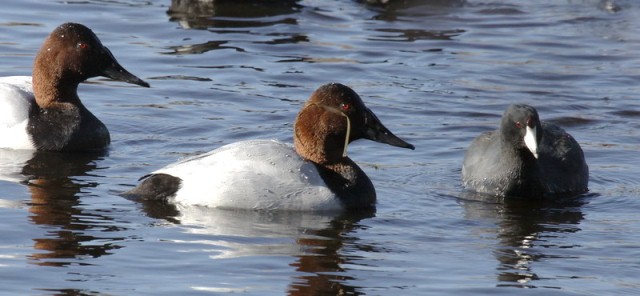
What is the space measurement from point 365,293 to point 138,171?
3.46 m

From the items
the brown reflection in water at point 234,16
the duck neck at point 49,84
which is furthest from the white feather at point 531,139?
the brown reflection in water at point 234,16

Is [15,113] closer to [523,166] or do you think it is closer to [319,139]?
[319,139]

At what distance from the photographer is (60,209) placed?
30.5 ft

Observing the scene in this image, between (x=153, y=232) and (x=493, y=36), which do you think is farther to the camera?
(x=493, y=36)

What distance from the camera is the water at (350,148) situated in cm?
798

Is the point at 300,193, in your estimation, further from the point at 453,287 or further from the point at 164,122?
the point at 164,122

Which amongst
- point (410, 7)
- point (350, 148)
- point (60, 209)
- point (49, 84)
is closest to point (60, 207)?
point (60, 209)

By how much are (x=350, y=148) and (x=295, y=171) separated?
2.10 m

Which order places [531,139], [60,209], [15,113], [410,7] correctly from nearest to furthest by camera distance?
[60,209] < [531,139] < [15,113] < [410,7]

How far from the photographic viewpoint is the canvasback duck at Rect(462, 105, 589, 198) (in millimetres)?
10289

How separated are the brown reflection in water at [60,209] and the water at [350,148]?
2 centimetres

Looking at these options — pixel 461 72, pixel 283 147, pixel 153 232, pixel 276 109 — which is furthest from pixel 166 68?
pixel 153 232

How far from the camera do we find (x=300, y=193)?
30.8ft

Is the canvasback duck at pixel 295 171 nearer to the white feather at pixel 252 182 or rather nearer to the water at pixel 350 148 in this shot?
the white feather at pixel 252 182
